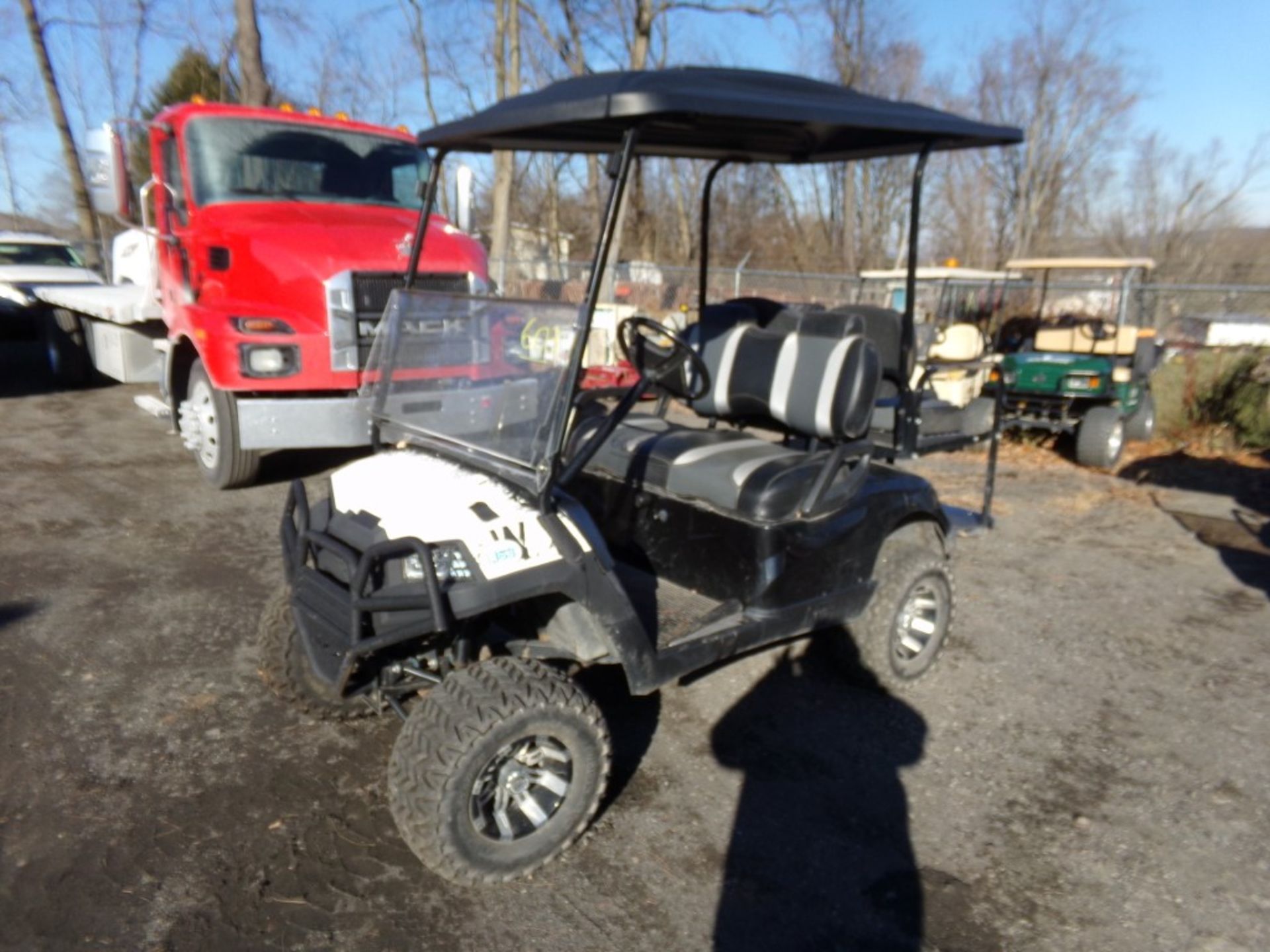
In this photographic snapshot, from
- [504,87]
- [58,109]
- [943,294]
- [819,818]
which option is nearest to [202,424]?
[819,818]

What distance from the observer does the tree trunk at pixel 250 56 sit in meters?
12.2

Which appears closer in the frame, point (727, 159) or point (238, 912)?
point (238, 912)

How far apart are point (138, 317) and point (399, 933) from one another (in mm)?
6595

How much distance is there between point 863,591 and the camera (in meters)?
3.77

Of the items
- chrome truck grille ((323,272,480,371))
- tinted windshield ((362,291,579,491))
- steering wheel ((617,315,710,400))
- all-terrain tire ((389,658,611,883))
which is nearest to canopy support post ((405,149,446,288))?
tinted windshield ((362,291,579,491))

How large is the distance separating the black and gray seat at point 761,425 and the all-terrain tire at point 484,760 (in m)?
1.06

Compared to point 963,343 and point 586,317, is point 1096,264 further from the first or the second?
point 586,317

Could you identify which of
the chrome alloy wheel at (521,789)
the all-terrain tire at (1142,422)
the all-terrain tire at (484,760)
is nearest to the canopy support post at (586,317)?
the all-terrain tire at (484,760)

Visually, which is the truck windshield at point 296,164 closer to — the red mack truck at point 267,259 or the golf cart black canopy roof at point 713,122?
the red mack truck at point 267,259

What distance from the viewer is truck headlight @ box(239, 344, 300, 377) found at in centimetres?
578

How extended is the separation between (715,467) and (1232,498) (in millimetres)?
5933

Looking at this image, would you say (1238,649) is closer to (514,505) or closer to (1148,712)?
(1148,712)

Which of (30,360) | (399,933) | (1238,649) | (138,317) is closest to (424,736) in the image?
(399,933)

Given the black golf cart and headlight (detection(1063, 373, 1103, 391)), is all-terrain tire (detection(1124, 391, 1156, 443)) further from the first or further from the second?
the black golf cart
